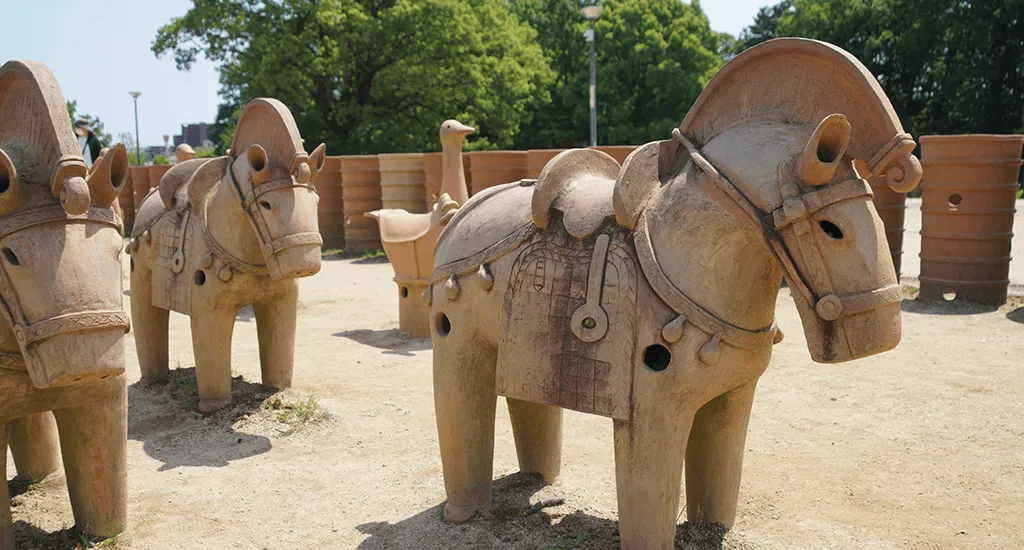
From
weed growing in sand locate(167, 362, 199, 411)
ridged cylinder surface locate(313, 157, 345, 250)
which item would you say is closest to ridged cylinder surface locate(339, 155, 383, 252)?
ridged cylinder surface locate(313, 157, 345, 250)

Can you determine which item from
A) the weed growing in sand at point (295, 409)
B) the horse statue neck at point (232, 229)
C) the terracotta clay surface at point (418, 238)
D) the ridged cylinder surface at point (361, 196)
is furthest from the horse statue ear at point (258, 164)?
the ridged cylinder surface at point (361, 196)

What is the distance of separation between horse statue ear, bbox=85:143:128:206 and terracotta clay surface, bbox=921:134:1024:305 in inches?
302

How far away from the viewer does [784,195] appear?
2719 mm

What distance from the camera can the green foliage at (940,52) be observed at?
24906 mm

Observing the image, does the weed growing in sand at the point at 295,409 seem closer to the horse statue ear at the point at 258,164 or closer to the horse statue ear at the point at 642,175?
the horse statue ear at the point at 258,164

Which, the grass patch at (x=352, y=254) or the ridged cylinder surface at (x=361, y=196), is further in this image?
the ridged cylinder surface at (x=361, y=196)

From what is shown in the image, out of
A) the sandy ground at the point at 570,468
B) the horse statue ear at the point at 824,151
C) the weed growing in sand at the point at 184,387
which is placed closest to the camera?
the horse statue ear at the point at 824,151

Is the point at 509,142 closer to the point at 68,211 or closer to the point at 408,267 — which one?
the point at 408,267

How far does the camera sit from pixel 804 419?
5.67 m

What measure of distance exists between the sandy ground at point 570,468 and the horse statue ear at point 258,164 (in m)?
1.53

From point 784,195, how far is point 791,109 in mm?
352

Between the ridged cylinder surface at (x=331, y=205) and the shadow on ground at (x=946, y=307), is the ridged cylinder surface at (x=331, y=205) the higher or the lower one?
the higher one

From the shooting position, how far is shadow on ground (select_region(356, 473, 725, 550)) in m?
3.59

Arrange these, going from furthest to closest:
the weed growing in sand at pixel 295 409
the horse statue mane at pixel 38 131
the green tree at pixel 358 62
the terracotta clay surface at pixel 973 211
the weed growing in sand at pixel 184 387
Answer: the green tree at pixel 358 62
the terracotta clay surface at pixel 973 211
the weed growing in sand at pixel 184 387
the weed growing in sand at pixel 295 409
the horse statue mane at pixel 38 131
